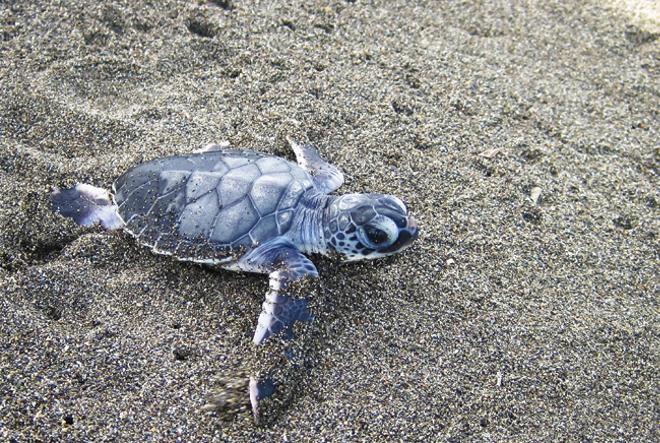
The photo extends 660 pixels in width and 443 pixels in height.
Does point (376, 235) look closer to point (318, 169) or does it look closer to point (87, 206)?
point (318, 169)

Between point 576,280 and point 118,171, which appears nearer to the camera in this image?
point 576,280

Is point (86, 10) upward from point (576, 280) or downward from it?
upward

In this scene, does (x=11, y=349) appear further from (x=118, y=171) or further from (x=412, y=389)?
(x=412, y=389)

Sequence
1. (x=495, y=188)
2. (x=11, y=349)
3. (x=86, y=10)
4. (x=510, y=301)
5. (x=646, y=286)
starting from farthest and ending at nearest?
(x=86, y=10)
(x=495, y=188)
(x=646, y=286)
(x=510, y=301)
(x=11, y=349)

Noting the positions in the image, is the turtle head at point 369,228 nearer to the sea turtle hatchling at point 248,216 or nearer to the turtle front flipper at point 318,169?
the sea turtle hatchling at point 248,216

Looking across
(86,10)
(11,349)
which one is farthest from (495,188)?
(86,10)

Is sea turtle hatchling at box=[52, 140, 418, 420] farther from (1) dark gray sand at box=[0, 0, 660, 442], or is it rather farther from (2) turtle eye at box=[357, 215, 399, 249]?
(1) dark gray sand at box=[0, 0, 660, 442]

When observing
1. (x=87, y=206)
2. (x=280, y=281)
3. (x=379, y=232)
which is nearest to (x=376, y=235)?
(x=379, y=232)
